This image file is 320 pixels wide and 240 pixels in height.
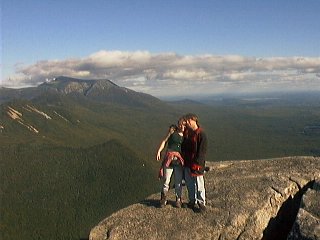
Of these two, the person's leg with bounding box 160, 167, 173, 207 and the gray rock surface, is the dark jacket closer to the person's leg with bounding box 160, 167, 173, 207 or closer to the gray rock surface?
the person's leg with bounding box 160, 167, 173, 207

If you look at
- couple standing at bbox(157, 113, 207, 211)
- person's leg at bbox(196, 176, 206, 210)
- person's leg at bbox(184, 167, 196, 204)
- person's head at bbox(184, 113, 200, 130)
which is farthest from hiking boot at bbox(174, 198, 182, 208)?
person's head at bbox(184, 113, 200, 130)

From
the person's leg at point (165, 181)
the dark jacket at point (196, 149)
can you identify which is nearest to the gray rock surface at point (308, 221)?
the dark jacket at point (196, 149)

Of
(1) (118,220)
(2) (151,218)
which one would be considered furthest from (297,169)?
(1) (118,220)

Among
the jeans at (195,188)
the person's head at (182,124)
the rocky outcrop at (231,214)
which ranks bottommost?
the rocky outcrop at (231,214)

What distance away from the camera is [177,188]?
2161 cm

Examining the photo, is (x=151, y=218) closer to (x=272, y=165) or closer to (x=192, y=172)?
(x=192, y=172)

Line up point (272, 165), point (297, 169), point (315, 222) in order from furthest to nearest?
point (272, 165), point (297, 169), point (315, 222)

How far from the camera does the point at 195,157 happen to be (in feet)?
67.3

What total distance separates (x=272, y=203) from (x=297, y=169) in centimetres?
512

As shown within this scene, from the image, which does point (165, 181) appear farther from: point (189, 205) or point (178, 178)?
point (189, 205)

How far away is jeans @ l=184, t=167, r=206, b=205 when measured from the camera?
2081cm

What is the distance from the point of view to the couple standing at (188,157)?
20.4 m

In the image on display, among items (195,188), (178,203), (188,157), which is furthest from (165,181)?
(188,157)

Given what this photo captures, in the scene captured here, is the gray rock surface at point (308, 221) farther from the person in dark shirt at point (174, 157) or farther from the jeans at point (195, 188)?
the person in dark shirt at point (174, 157)
